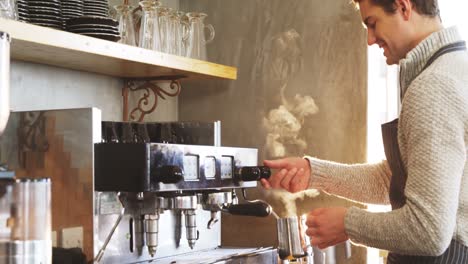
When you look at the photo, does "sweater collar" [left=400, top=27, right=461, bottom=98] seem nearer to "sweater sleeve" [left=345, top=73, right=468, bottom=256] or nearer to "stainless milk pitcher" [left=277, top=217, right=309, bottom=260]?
"sweater sleeve" [left=345, top=73, right=468, bottom=256]

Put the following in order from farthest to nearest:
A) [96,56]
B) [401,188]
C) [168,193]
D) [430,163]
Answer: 1. [96,56]
2. [168,193]
3. [401,188]
4. [430,163]

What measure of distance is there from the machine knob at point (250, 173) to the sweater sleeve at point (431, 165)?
57 cm

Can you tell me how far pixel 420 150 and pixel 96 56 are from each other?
1.02 meters

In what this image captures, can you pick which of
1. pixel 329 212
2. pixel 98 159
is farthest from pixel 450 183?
pixel 98 159

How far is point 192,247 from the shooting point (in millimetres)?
2105

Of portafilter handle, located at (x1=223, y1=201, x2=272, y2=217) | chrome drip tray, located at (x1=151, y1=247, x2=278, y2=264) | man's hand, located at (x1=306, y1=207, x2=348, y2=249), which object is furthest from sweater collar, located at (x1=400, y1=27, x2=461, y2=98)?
chrome drip tray, located at (x1=151, y1=247, x2=278, y2=264)

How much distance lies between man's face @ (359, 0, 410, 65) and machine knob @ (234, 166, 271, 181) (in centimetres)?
53

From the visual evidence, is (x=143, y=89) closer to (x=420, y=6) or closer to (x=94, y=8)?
(x=94, y=8)

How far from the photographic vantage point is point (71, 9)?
2.11 meters

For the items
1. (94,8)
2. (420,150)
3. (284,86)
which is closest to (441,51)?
(420,150)

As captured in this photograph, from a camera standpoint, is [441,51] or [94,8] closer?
[441,51]

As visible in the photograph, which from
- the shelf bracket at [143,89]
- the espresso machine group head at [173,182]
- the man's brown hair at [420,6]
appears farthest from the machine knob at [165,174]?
the shelf bracket at [143,89]

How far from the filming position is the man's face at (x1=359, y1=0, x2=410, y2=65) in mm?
1664

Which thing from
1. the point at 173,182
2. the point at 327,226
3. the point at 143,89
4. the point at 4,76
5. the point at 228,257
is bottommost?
the point at 228,257
